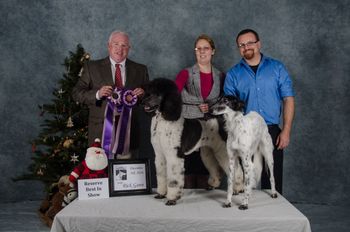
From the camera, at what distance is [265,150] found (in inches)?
86.7

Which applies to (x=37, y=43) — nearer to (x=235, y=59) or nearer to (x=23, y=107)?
(x=23, y=107)

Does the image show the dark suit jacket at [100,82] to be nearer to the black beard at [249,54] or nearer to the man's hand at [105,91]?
the man's hand at [105,91]

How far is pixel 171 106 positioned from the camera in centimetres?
207

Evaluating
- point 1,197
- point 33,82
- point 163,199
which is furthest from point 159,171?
point 1,197

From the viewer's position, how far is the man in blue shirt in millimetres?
2516

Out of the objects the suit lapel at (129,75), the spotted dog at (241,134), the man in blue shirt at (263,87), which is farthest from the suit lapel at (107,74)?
the spotted dog at (241,134)

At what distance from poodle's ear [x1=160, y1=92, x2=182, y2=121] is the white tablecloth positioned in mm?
461

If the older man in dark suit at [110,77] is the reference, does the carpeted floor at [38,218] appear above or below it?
below

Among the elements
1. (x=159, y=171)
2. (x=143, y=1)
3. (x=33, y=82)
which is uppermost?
(x=143, y=1)

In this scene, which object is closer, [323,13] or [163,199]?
[163,199]

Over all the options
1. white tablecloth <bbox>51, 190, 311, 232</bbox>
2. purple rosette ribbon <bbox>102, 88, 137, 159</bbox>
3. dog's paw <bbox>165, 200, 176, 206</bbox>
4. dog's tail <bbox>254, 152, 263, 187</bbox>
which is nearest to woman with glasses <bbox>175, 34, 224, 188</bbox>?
purple rosette ribbon <bbox>102, 88, 137, 159</bbox>

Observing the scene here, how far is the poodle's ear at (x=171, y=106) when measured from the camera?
6.79 ft

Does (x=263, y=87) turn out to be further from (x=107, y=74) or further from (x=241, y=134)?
(x=107, y=74)

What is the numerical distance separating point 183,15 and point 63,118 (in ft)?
5.48
